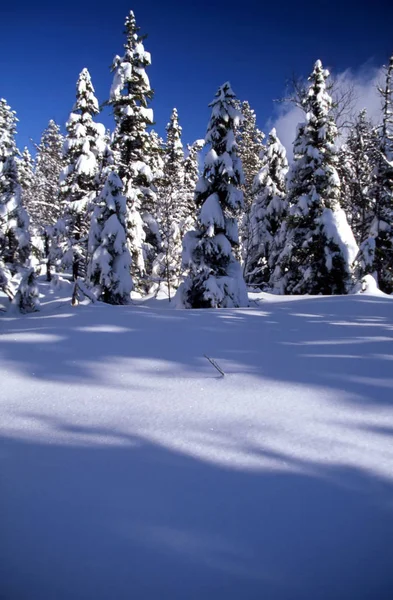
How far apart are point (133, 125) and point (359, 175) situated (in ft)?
45.9

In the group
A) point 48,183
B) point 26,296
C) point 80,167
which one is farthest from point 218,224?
point 48,183

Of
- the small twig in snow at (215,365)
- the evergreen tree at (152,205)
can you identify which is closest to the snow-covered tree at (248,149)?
the evergreen tree at (152,205)

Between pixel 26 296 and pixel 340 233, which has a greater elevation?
pixel 340 233

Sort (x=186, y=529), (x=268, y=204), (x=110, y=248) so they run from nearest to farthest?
(x=186, y=529) → (x=110, y=248) → (x=268, y=204)

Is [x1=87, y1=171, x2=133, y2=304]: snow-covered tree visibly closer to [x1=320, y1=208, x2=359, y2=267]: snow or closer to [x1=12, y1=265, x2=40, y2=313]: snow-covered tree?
[x1=12, y1=265, x2=40, y2=313]: snow-covered tree

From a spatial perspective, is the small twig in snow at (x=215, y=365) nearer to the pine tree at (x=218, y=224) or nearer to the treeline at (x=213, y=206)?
the treeline at (x=213, y=206)

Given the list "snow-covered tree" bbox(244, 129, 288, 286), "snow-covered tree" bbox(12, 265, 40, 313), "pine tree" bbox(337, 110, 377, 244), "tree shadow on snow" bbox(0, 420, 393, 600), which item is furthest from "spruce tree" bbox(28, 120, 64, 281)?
"tree shadow on snow" bbox(0, 420, 393, 600)

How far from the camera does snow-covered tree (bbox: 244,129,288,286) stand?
2189 centimetres

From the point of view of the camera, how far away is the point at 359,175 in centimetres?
2153

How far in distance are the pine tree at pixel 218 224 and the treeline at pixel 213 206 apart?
0.04 m

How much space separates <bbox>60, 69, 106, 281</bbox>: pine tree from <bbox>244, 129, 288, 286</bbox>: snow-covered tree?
32.4 feet

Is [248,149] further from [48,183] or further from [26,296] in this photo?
[26,296]

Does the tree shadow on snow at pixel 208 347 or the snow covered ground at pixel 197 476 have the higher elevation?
the tree shadow on snow at pixel 208 347

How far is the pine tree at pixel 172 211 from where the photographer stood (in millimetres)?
21438
